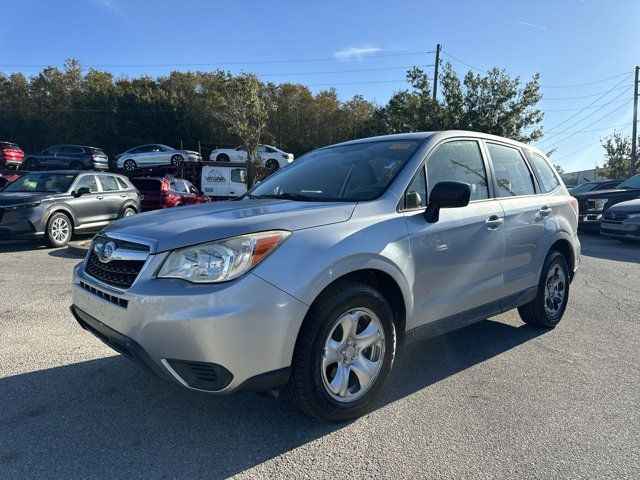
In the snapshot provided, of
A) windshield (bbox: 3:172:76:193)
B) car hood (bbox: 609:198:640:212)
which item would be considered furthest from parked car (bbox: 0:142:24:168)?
car hood (bbox: 609:198:640:212)

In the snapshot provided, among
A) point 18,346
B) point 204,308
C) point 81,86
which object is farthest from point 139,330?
point 81,86

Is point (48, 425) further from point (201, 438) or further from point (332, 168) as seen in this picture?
point (332, 168)

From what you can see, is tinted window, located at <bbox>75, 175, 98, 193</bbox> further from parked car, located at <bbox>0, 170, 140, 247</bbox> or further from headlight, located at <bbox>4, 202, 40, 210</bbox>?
headlight, located at <bbox>4, 202, 40, 210</bbox>

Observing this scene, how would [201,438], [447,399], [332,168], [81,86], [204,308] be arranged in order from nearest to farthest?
[204,308], [201,438], [447,399], [332,168], [81,86]

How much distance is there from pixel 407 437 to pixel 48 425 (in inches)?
84.9

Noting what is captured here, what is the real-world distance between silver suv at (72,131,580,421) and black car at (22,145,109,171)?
2457cm

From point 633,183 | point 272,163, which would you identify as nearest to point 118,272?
point 633,183

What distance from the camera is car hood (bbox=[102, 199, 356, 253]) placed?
2.51 meters

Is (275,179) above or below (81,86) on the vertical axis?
below

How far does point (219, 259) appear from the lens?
2.44 metres

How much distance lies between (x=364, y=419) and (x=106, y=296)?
68.6 inches

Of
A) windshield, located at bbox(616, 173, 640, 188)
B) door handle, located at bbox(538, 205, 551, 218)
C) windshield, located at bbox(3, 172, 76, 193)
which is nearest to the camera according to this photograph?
door handle, located at bbox(538, 205, 551, 218)

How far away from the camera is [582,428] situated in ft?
9.52

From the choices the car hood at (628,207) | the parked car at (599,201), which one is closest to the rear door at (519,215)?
the car hood at (628,207)
